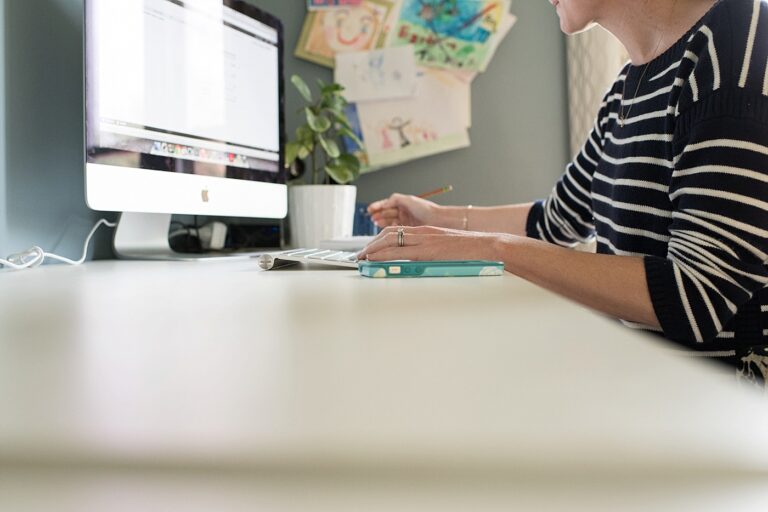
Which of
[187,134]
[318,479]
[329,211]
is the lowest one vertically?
[318,479]

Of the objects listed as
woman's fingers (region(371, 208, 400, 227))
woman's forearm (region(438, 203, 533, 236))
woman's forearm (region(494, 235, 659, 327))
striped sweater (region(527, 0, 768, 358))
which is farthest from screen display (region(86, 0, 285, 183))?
striped sweater (region(527, 0, 768, 358))

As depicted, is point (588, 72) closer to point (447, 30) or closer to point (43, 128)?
point (447, 30)

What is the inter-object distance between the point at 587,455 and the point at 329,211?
1.42 metres

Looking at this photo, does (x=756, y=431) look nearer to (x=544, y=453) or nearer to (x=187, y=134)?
(x=544, y=453)

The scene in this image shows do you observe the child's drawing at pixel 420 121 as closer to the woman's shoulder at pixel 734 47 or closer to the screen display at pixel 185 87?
the screen display at pixel 185 87

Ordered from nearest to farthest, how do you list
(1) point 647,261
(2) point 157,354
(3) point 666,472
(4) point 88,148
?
1. (3) point 666,472
2. (2) point 157,354
3. (1) point 647,261
4. (4) point 88,148

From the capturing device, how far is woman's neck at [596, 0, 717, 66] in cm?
94

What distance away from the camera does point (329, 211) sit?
1544 millimetres

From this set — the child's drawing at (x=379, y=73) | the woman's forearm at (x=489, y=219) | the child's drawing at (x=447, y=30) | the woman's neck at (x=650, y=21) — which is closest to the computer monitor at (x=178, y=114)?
the woman's forearm at (x=489, y=219)

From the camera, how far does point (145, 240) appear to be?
1.21 m

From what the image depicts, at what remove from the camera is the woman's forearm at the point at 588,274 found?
728 millimetres

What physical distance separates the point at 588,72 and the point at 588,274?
1218 mm

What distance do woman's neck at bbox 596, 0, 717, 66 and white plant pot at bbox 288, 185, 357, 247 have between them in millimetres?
742

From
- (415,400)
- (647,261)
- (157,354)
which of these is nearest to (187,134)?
(647,261)
